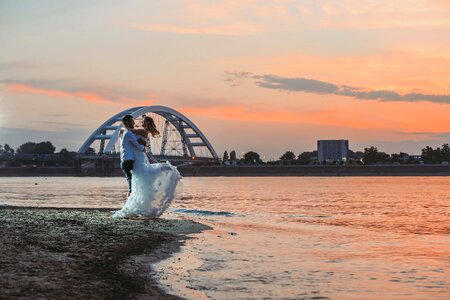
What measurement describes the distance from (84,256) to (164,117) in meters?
160

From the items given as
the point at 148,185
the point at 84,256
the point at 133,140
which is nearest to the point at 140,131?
the point at 133,140

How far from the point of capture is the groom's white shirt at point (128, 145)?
1738 centimetres

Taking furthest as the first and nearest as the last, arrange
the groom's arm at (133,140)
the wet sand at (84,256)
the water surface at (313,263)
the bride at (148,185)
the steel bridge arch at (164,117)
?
the steel bridge arch at (164,117)
the bride at (148,185)
the groom's arm at (133,140)
the water surface at (313,263)
the wet sand at (84,256)

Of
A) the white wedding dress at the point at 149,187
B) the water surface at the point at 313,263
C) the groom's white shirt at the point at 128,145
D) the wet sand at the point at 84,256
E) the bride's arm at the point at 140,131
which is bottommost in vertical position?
the water surface at the point at 313,263

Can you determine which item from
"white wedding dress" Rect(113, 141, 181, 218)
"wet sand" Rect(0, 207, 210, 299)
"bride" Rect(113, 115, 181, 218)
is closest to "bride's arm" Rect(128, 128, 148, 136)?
"bride" Rect(113, 115, 181, 218)

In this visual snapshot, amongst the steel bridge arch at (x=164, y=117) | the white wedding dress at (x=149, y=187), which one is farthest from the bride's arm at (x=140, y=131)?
the steel bridge arch at (x=164, y=117)

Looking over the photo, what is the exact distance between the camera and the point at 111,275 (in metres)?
9.34

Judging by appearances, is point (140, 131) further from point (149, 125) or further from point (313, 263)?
point (313, 263)

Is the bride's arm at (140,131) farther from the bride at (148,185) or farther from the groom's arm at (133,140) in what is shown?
the groom's arm at (133,140)

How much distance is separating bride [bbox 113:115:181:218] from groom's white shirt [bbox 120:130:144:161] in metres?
0.09

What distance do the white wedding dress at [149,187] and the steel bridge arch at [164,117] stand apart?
5338 inches

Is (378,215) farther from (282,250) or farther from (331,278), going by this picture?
(331,278)

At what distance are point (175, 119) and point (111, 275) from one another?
16273cm

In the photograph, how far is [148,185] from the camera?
17500 millimetres
